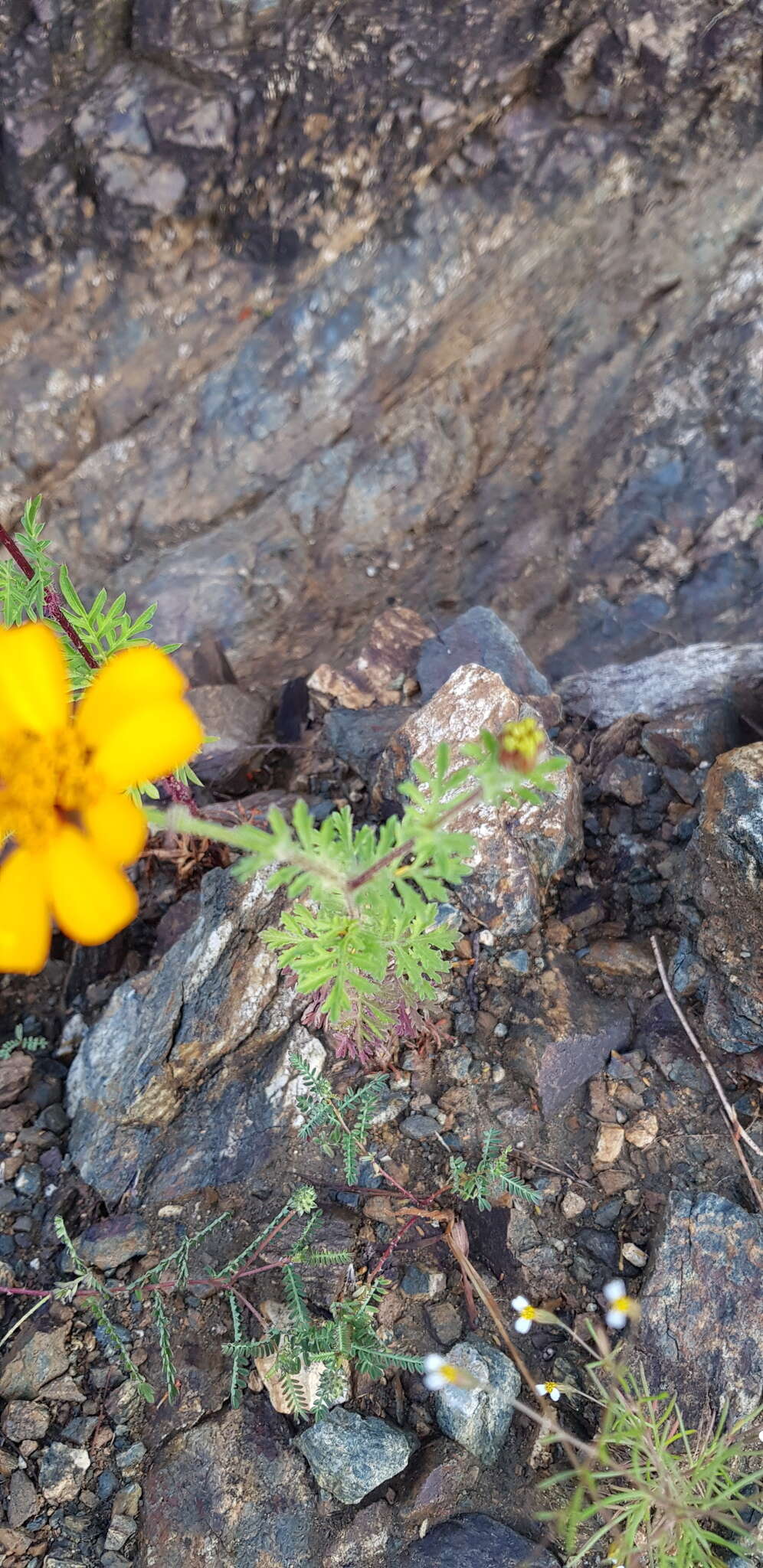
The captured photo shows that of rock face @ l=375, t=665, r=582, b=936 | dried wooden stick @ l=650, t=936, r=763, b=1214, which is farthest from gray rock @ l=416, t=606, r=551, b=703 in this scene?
dried wooden stick @ l=650, t=936, r=763, b=1214

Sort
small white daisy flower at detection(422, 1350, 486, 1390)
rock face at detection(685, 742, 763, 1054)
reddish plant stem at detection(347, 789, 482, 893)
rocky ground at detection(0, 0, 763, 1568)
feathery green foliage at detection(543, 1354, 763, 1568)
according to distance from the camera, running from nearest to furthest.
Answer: reddish plant stem at detection(347, 789, 482, 893) < feathery green foliage at detection(543, 1354, 763, 1568) < small white daisy flower at detection(422, 1350, 486, 1390) < rocky ground at detection(0, 0, 763, 1568) < rock face at detection(685, 742, 763, 1054)

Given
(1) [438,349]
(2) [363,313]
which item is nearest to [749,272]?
(1) [438,349]

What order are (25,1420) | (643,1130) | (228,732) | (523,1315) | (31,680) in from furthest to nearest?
(228,732) → (643,1130) → (25,1420) → (523,1315) → (31,680)

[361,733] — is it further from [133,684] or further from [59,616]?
[133,684]

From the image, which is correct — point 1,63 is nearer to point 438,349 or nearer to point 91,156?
point 91,156

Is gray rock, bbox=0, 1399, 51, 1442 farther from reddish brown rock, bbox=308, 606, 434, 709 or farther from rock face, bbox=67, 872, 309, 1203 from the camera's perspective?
reddish brown rock, bbox=308, 606, 434, 709

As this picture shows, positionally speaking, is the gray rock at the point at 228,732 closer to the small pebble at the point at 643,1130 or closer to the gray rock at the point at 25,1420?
the small pebble at the point at 643,1130

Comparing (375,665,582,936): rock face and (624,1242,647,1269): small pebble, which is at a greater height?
(375,665,582,936): rock face

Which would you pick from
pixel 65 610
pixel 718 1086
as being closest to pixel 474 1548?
pixel 718 1086
